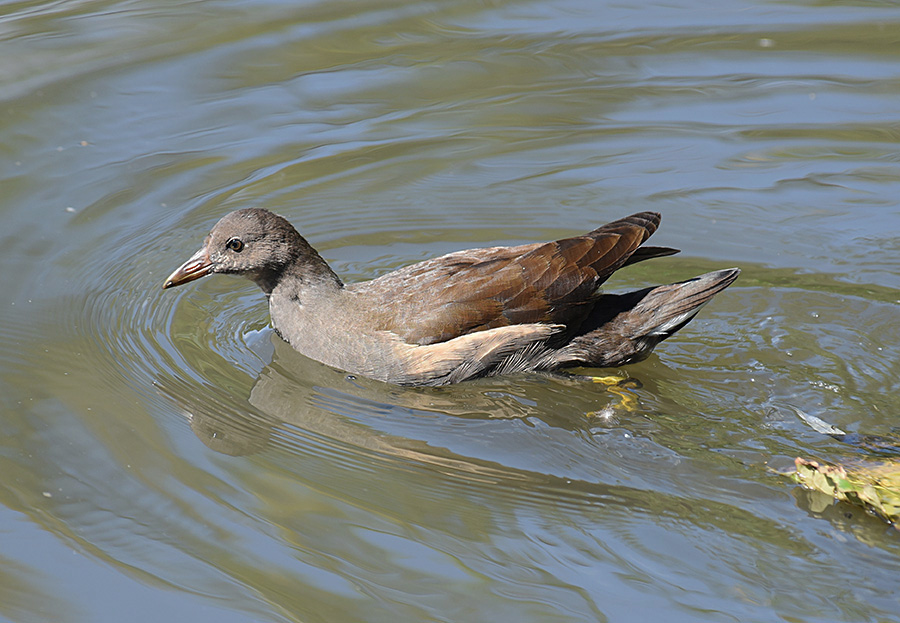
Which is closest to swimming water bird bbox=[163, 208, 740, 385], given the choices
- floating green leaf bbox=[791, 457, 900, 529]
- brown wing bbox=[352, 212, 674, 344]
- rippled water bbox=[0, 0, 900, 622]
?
brown wing bbox=[352, 212, 674, 344]

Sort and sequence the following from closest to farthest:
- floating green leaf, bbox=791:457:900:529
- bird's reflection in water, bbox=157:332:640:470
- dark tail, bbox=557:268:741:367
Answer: floating green leaf, bbox=791:457:900:529 < bird's reflection in water, bbox=157:332:640:470 < dark tail, bbox=557:268:741:367

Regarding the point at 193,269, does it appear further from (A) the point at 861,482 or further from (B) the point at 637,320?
(A) the point at 861,482

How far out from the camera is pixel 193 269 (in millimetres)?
6285

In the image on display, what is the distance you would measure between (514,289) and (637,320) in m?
0.80

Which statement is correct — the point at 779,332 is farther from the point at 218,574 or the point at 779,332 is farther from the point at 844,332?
the point at 218,574

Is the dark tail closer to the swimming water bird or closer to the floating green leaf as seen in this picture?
the swimming water bird

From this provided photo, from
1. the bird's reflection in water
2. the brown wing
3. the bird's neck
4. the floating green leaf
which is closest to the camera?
the floating green leaf

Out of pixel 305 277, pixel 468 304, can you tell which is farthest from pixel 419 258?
pixel 468 304

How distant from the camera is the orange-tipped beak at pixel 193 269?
6.28 m

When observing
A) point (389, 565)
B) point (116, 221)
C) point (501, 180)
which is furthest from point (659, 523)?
point (116, 221)

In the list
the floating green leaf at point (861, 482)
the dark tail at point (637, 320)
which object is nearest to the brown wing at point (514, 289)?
the dark tail at point (637, 320)

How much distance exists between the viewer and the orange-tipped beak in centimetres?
628

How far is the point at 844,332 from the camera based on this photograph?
6.35 m

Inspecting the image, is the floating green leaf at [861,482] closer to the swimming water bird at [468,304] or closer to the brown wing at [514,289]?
the swimming water bird at [468,304]
